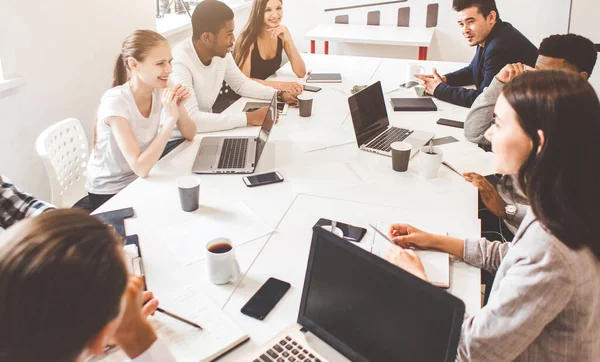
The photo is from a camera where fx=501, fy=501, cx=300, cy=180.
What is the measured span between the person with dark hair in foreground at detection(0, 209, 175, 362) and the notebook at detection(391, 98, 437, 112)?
2013mm

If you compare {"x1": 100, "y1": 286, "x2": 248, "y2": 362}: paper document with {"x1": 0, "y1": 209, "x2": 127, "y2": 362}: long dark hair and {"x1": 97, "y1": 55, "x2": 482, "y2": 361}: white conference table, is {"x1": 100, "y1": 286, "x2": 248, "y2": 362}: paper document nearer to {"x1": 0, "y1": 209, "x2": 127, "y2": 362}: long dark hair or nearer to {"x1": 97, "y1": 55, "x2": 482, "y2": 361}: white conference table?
{"x1": 97, "y1": 55, "x2": 482, "y2": 361}: white conference table

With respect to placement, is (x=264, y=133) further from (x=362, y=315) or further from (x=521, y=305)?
(x=521, y=305)

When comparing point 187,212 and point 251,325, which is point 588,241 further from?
point 187,212

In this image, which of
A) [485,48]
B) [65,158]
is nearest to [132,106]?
[65,158]

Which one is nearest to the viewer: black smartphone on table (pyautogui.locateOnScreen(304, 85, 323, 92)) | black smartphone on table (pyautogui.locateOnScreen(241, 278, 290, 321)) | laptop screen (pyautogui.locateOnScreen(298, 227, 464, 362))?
laptop screen (pyautogui.locateOnScreen(298, 227, 464, 362))

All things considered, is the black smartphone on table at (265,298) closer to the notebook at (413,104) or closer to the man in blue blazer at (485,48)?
the notebook at (413,104)

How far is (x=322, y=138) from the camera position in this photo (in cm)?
226

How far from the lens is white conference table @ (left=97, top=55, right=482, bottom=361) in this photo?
128cm

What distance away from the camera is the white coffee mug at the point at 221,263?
4.14 feet

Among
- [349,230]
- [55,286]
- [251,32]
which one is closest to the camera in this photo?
[55,286]

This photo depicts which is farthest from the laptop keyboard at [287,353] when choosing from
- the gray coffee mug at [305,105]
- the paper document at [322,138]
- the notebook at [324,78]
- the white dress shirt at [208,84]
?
the notebook at [324,78]

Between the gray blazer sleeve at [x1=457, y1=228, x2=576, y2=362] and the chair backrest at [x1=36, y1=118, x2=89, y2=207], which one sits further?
the chair backrest at [x1=36, y1=118, x2=89, y2=207]

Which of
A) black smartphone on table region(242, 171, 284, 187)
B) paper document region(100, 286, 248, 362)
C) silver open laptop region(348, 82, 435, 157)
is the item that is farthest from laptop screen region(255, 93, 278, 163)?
paper document region(100, 286, 248, 362)

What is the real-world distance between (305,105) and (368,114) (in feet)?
1.39
